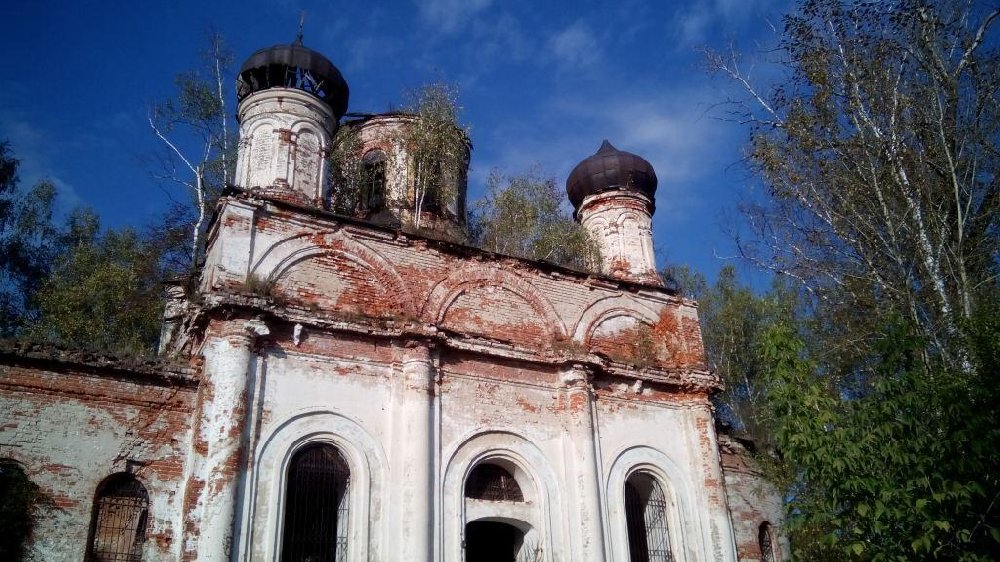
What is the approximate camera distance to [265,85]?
1457 centimetres

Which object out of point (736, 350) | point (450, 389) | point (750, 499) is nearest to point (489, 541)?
point (450, 389)

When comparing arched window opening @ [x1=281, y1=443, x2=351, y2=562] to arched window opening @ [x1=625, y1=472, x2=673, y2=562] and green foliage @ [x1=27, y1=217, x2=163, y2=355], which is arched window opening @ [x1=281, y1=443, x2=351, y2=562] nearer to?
arched window opening @ [x1=625, y1=472, x2=673, y2=562]

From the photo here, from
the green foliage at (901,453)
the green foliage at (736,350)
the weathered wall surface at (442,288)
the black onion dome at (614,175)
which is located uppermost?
the black onion dome at (614,175)

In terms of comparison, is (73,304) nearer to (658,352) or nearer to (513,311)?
(513,311)

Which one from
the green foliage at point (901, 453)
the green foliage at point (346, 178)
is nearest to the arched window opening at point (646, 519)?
the green foliage at point (901, 453)

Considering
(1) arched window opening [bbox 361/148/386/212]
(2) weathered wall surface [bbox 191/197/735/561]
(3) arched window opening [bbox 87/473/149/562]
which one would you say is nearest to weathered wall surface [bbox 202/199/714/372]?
(2) weathered wall surface [bbox 191/197/735/561]

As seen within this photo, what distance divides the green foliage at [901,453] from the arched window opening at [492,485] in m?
4.88

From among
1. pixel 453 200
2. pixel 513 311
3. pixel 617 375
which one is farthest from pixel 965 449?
pixel 453 200

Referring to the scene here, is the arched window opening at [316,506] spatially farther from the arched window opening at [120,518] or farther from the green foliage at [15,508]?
the green foliage at [15,508]

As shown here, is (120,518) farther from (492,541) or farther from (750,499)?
(750,499)

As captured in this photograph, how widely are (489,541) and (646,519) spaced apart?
2.61 metres

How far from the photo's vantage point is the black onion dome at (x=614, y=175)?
1697 cm

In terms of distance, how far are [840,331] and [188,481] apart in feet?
30.4

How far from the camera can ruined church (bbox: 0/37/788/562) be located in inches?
386
